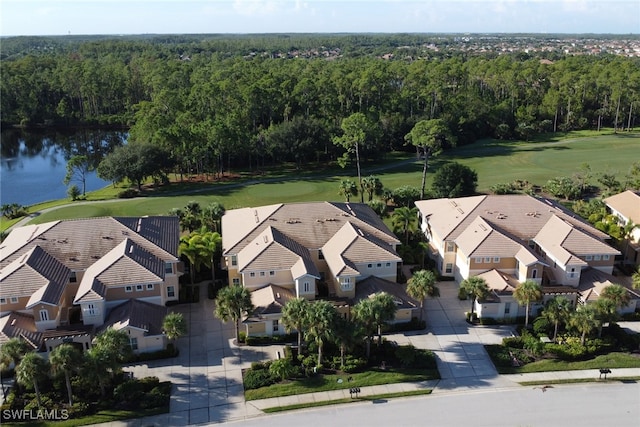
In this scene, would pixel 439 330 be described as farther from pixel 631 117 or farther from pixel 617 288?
pixel 631 117

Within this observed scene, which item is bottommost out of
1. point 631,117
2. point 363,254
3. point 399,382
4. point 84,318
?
point 399,382

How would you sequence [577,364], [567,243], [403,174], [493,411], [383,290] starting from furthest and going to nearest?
[403,174] → [567,243] → [383,290] → [577,364] → [493,411]

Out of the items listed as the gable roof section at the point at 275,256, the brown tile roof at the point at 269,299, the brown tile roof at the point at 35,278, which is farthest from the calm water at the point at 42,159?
the brown tile roof at the point at 269,299

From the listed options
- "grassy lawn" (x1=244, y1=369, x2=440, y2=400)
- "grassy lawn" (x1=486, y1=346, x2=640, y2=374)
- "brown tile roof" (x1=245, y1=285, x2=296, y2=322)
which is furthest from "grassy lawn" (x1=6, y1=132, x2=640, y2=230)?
"grassy lawn" (x1=486, y1=346, x2=640, y2=374)

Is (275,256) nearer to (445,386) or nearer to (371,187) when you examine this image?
(445,386)

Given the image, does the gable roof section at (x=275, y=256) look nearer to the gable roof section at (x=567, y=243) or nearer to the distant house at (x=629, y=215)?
the gable roof section at (x=567, y=243)

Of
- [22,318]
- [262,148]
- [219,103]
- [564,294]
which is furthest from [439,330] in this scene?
[219,103]

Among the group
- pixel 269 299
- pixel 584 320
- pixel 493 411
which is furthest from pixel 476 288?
pixel 269 299
